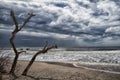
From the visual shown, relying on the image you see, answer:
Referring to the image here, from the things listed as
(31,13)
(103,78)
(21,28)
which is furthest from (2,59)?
(103,78)

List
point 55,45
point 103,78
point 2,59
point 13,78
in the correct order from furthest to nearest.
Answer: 1. point 103,78
2. point 55,45
3. point 2,59
4. point 13,78

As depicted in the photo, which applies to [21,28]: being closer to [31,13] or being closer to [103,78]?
[31,13]

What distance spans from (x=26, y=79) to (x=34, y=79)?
0.49 m

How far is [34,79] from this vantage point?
10781 mm

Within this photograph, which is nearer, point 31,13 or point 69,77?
point 31,13

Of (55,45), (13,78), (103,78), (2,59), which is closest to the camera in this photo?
(13,78)

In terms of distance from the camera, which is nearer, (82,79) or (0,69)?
(0,69)

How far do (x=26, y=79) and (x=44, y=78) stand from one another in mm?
1182

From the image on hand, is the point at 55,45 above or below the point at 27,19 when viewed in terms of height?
below

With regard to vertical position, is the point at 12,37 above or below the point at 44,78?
above

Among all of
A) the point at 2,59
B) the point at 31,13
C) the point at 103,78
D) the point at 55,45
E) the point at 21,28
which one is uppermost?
the point at 31,13

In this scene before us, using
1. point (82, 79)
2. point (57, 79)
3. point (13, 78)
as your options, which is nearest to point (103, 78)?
point (82, 79)

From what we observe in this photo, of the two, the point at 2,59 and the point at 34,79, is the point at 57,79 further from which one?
the point at 2,59

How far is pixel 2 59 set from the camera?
10.9 meters
